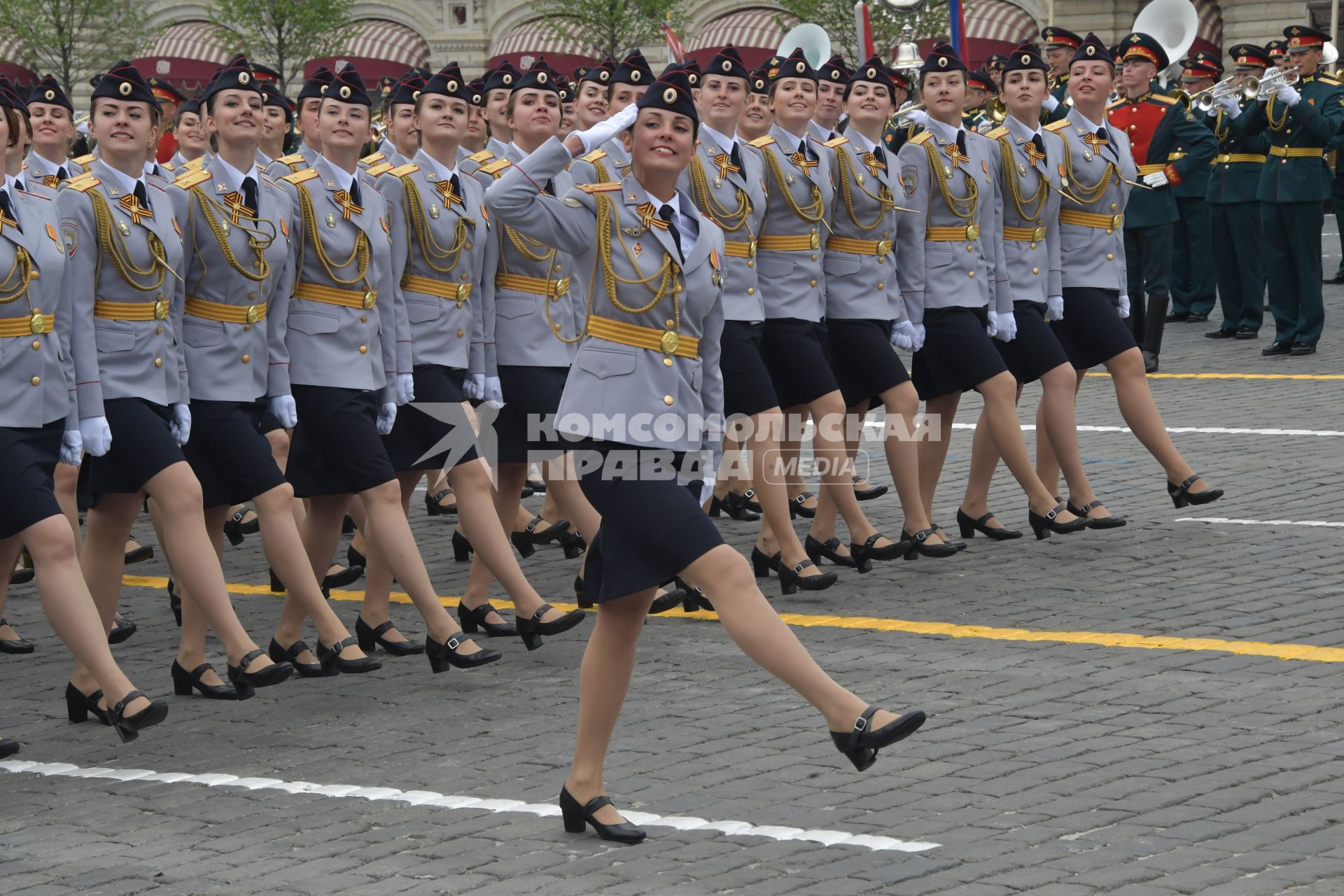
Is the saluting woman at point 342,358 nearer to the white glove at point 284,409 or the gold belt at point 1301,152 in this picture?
the white glove at point 284,409

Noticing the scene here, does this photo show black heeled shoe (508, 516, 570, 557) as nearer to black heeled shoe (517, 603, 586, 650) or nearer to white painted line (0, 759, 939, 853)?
black heeled shoe (517, 603, 586, 650)

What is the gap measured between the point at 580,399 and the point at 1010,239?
4.39m

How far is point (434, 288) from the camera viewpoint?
7750mm

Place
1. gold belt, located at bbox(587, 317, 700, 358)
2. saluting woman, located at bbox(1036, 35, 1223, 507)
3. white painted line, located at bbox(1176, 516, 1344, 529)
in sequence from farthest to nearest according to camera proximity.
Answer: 1. saluting woman, located at bbox(1036, 35, 1223, 507)
2. white painted line, located at bbox(1176, 516, 1344, 529)
3. gold belt, located at bbox(587, 317, 700, 358)

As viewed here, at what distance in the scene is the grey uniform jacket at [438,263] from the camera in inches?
300

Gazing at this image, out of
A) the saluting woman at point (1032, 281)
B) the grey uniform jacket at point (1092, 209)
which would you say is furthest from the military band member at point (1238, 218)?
the saluting woman at point (1032, 281)

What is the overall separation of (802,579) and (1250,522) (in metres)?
2.43

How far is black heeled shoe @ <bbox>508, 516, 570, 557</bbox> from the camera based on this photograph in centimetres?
955

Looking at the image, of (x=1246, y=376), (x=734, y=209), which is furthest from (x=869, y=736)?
(x=1246, y=376)

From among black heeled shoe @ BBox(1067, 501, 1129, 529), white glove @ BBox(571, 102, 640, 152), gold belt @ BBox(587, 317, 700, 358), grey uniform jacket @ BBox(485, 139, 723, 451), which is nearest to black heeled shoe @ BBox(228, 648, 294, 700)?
grey uniform jacket @ BBox(485, 139, 723, 451)

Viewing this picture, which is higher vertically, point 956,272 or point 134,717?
point 956,272

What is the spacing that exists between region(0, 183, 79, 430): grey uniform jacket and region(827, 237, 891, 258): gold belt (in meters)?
→ 3.63

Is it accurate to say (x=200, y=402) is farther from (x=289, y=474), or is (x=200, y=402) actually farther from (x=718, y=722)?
(x=718, y=722)

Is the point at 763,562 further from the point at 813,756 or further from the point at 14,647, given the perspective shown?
the point at 14,647
